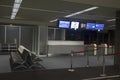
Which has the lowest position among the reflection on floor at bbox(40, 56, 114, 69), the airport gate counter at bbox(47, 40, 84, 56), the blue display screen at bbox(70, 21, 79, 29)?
the reflection on floor at bbox(40, 56, 114, 69)

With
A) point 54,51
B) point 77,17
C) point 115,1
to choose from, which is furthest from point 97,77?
point 54,51

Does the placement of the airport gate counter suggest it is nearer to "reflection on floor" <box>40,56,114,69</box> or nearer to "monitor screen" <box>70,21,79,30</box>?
"reflection on floor" <box>40,56,114,69</box>

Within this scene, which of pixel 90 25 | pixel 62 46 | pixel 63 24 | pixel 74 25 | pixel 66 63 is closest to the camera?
pixel 66 63

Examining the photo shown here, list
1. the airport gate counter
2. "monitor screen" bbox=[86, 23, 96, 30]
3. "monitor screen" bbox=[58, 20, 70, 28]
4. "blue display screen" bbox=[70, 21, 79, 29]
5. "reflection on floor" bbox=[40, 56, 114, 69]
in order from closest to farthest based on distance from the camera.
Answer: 1. "reflection on floor" bbox=[40, 56, 114, 69]
2. "monitor screen" bbox=[58, 20, 70, 28]
3. "blue display screen" bbox=[70, 21, 79, 29]
4. "monitor screen" bbox=[86, 23, 96, 30]
5. the airport gate counter

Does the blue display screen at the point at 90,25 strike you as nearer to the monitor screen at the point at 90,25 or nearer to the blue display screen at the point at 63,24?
the monitor screen at the point at 90,25

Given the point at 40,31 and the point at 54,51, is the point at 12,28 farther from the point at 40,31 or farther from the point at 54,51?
the point at 54,51

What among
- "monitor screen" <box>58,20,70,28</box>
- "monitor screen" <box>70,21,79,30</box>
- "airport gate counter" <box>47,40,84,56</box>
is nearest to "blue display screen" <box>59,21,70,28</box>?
"monitor screen" <box>58,20,70,28</box>

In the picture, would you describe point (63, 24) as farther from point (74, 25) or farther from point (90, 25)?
point (90, 25)

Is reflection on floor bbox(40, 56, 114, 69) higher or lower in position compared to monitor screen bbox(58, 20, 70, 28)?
lower

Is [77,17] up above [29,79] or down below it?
above

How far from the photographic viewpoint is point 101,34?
20453 mm

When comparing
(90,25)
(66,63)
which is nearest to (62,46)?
(90,25)

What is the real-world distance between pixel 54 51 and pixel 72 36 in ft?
11.4

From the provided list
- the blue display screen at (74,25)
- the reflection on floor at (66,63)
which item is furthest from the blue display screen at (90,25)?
the reflection on floor at (66,63)
